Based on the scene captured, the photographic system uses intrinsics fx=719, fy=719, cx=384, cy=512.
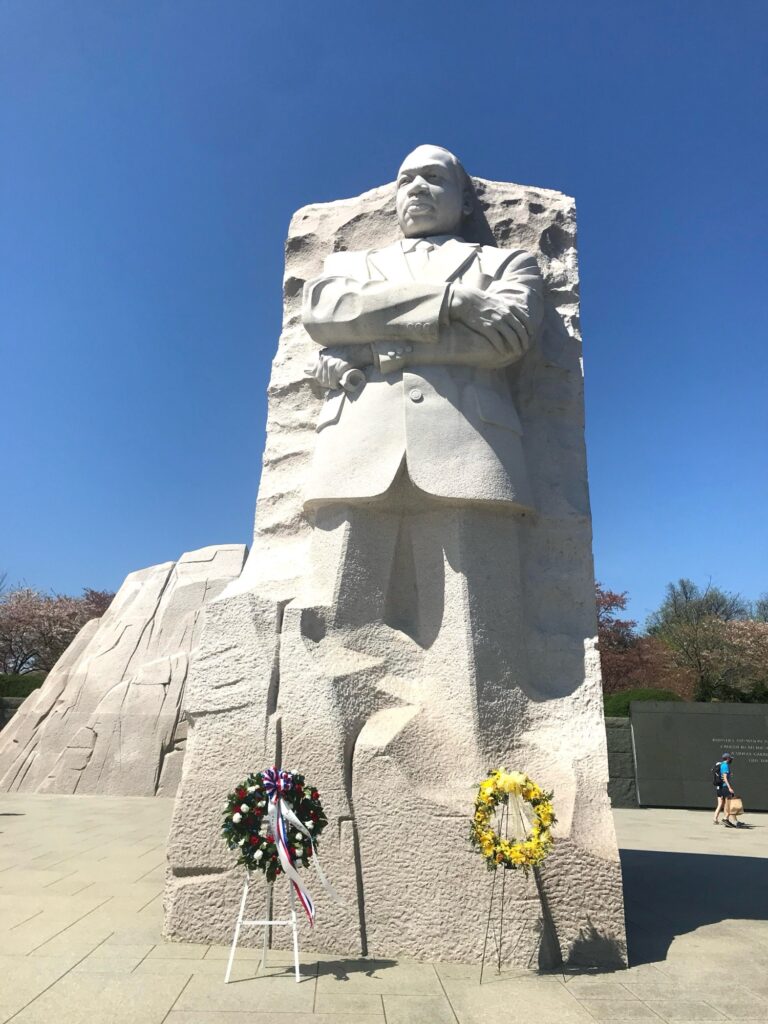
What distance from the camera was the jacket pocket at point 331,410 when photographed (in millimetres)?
4488

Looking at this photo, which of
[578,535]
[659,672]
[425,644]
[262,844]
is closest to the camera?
[262,844]

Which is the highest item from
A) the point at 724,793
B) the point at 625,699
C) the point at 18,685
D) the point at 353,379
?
the point at 353,379

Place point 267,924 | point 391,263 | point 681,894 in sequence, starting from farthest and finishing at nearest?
point 681,894 → point 391,263 → point 267,924

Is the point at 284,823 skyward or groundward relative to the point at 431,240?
groundward

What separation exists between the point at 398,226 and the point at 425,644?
10.7 ft

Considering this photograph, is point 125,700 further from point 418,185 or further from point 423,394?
point 418,185

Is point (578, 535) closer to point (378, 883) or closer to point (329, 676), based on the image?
point (329, 676)

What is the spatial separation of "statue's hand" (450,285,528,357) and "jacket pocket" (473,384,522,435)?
29cm

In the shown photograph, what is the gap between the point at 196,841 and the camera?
3850 mm

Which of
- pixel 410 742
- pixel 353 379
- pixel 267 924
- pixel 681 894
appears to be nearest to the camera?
pixel 267 924

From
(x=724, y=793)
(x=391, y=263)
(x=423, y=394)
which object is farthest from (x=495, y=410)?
(x=724, y=793)

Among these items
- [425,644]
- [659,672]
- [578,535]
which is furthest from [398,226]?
[659,672]

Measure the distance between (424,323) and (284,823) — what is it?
9.18ft

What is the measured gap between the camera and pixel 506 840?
11.1 ft
